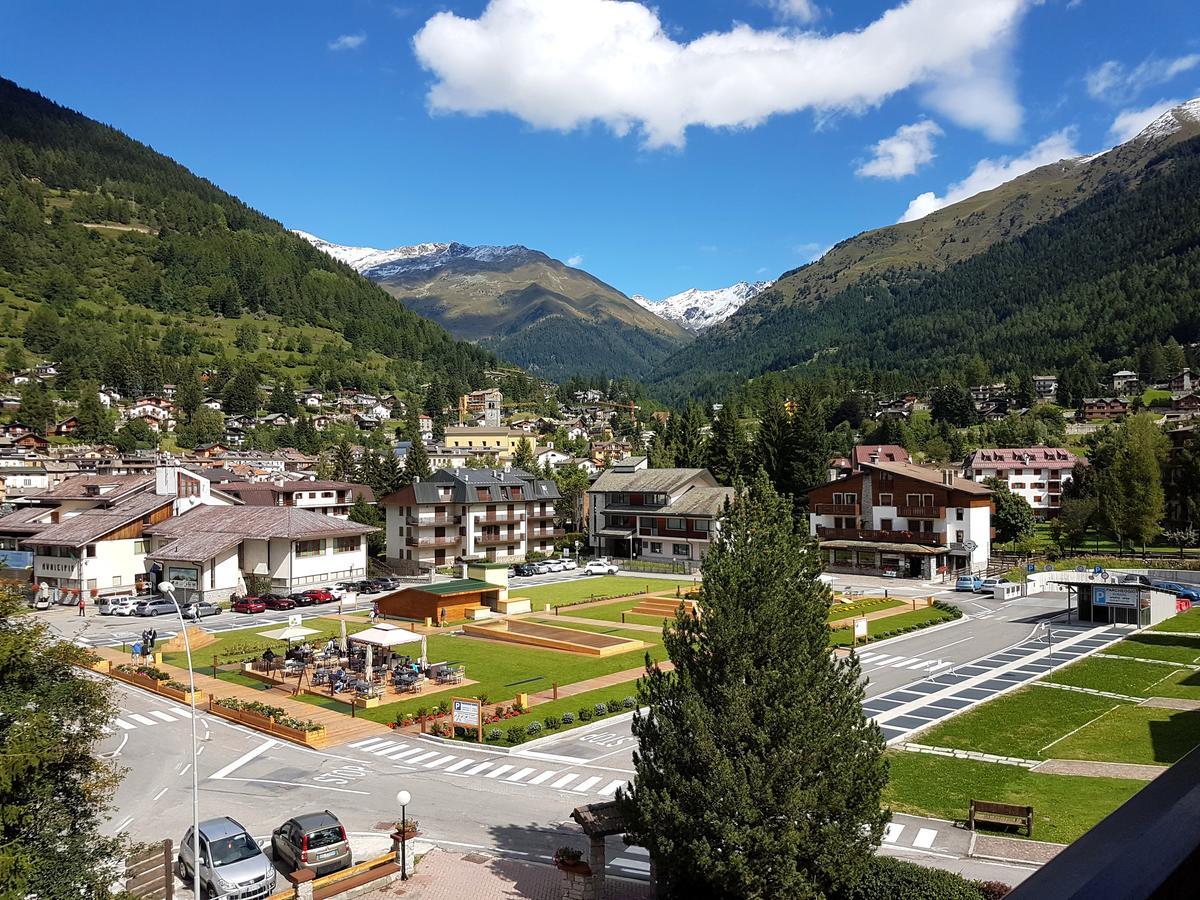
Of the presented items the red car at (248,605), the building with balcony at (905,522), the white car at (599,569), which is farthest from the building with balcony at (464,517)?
the building with balcony at (905,522)

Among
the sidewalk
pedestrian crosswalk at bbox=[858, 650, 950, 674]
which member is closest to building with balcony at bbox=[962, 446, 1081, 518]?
pedestrian crosswalk at bbox=[858, 650, 950, 674]

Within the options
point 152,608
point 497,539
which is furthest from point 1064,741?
point 497,539

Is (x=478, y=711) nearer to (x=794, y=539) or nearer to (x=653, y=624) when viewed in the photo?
(x=794, y=539)

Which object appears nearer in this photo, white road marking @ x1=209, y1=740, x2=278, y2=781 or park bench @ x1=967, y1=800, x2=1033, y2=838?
park bench @ x1=967, y1=800, x2=1033, y2=838

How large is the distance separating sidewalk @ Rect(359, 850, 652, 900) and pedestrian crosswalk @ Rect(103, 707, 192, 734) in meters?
18.3

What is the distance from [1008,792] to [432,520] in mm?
60379

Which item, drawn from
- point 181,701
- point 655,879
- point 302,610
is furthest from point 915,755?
point 302,610

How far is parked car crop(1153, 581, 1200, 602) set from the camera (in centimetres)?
5506

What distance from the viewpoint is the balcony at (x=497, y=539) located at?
80.6 meters

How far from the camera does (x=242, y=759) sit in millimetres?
28781

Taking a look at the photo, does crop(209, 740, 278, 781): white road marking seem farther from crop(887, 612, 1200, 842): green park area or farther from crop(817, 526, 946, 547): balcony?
crop(817, 526, 946, 547): balcony

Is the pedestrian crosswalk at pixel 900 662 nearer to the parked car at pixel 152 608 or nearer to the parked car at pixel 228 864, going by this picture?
the parked car at pixel 228 864

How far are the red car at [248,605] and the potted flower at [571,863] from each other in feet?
147

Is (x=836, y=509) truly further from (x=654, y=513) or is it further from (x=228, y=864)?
(x=228, y=864)
